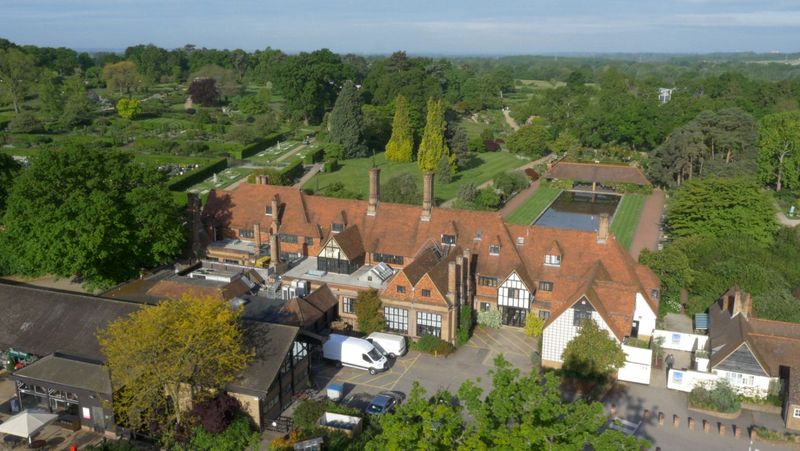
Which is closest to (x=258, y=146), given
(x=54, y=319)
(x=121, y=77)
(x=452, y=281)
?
(x=121, y=77)

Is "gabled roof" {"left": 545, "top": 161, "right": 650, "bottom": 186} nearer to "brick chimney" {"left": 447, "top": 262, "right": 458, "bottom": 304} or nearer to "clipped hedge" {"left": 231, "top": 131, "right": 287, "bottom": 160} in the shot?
"clipped hedge" {"left": 231, "top": 131, "right": 287, "bottom": 160}

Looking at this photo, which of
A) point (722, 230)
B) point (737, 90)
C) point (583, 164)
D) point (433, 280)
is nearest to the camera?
point (433, 280)

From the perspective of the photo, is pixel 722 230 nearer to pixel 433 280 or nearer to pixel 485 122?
pixel 433 280

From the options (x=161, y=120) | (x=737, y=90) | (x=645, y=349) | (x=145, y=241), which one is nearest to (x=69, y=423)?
(x=145, y=241)

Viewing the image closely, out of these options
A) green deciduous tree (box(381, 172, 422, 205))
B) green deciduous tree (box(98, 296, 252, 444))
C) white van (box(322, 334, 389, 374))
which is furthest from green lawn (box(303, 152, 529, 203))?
green deciduous tree (box(98, 296, 252, 444))

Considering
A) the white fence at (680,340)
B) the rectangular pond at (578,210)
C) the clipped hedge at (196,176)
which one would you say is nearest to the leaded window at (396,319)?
the white fence at (680,340)

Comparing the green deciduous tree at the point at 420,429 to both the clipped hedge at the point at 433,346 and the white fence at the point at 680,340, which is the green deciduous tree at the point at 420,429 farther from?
the white fence at the point at 680,340

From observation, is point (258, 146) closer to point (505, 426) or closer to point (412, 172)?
point (412, 172)
